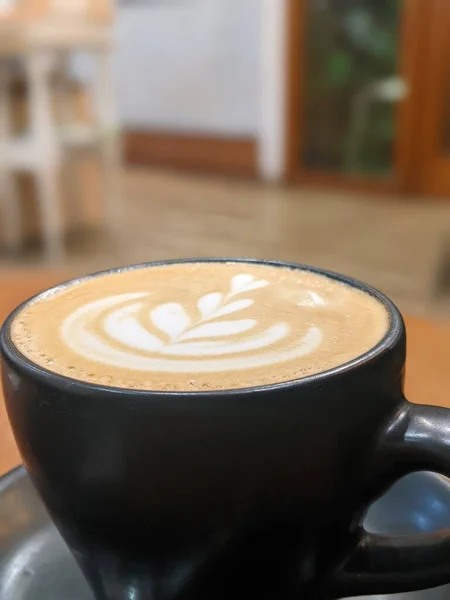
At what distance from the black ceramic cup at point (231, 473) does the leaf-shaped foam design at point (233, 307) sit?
0.06m

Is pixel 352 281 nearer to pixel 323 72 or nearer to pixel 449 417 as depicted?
pixel 449 417

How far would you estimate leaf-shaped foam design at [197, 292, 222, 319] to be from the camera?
0.28 metres

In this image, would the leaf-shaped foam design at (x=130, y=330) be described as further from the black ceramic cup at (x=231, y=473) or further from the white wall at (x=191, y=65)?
the white wall at (x=191, y=65)

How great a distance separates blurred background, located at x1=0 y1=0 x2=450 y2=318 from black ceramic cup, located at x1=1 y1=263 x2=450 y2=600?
53.9 inches

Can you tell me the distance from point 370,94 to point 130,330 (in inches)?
102

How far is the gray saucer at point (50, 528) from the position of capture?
0.28m

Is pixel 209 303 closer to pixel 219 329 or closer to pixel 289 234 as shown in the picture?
pixel 219 329

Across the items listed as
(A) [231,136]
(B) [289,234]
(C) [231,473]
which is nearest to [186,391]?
(C) [231,473]

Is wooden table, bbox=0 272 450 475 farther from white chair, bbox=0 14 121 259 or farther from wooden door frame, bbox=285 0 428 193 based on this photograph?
wooden door frame, bbox=285 0 428 193

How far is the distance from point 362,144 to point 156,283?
8.39ft

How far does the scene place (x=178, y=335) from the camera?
257 mm

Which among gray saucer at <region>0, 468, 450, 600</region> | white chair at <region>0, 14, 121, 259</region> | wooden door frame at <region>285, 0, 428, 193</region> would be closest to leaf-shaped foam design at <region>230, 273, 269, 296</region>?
gray saucer at <region>0, 468, 450, 600</region>

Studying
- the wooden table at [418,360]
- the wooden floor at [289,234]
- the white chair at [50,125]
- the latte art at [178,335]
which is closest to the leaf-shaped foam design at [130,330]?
the latte art at [178,335]

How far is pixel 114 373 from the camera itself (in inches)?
9.0
